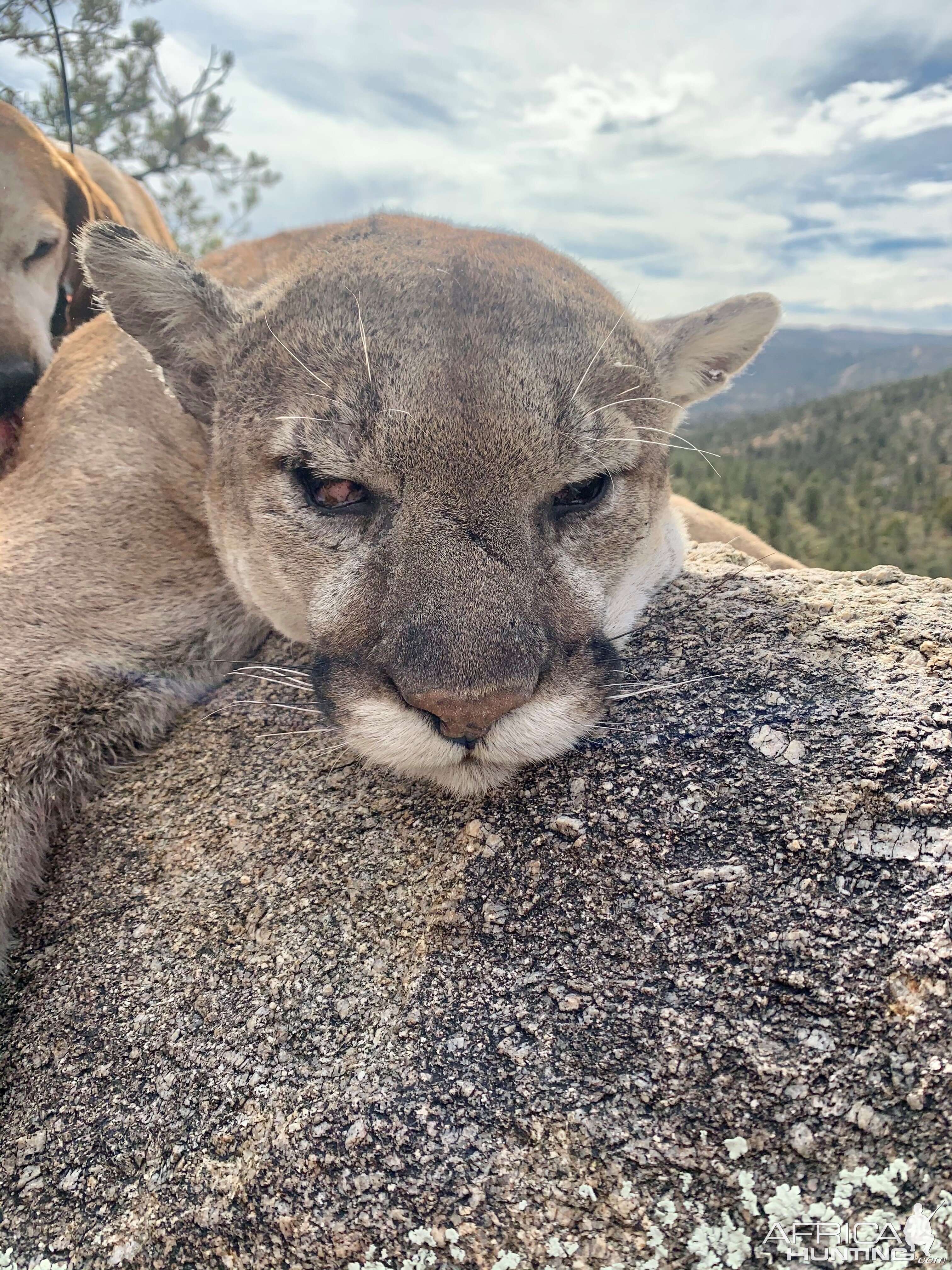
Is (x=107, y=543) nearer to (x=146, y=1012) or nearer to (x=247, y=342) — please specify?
(x=247, y=342)

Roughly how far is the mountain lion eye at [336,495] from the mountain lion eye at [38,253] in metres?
2.08

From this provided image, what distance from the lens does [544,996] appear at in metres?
1.85

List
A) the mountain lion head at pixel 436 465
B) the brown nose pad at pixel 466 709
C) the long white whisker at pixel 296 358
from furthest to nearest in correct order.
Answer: the long white whisker at pixel 296 358 < the mountain lion head at pixel 436 465 < the brown nose pad at pixel 466 709

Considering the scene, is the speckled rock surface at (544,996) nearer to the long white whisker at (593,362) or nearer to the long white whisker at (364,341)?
the long white whisker at (593,362)

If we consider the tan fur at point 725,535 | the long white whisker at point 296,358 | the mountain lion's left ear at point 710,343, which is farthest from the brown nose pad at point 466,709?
the tan fur at point 725,535

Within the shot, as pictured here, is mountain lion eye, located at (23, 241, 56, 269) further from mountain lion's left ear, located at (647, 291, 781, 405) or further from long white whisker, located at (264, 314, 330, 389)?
mountain lion's left ear, located at (647, 291, 781, 405)

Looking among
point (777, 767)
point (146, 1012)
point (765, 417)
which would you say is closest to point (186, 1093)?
point (146, 1012)

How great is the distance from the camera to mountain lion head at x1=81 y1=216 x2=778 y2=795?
2.11m

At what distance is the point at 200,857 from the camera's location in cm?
253

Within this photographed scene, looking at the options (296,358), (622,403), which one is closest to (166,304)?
(296,358)

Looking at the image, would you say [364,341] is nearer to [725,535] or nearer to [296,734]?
[296,734]

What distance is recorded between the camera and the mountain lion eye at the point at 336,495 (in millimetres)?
2492

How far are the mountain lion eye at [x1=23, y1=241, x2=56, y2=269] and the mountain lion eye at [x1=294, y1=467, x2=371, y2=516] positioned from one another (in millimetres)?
2077

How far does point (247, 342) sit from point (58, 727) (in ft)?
5.21
